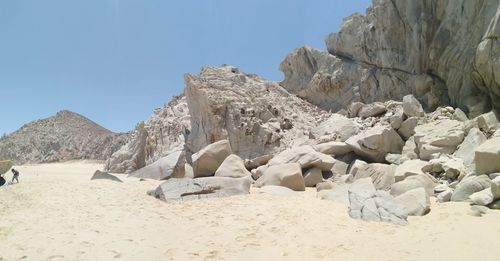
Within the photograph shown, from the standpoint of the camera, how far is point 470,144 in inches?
395

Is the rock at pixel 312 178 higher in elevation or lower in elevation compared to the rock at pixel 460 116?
lower

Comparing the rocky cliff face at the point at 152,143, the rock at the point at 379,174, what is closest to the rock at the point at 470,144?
the rock at the point at 379,174

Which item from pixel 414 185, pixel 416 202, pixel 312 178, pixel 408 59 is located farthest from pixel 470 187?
pixel 408 59

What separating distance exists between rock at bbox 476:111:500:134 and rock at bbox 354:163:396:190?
318cm

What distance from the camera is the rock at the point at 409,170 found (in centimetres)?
954

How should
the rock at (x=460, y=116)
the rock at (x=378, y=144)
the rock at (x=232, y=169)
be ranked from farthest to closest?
the rock at (x=378, y=144), the rock at (x=460, y=116), the rock at (x=232, y=169)

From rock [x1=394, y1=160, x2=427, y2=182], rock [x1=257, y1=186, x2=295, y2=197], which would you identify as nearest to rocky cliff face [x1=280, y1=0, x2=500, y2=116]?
rock [x1=394, y1=160, x2=427, y2=182]

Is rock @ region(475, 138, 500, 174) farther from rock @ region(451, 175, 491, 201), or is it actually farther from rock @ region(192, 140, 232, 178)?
rock @ region(192, 140, 232, 178)

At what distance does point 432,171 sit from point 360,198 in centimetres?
316

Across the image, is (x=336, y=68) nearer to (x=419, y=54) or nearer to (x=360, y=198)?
(x=419, y=54)

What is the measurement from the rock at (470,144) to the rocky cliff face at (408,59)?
2.45 meters

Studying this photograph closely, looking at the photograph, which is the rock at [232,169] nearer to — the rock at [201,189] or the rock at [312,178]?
the rock at [201,189]

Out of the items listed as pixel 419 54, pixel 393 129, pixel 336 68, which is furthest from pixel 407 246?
pixel 336 68

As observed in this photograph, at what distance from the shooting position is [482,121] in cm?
1106
